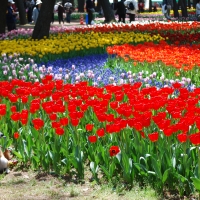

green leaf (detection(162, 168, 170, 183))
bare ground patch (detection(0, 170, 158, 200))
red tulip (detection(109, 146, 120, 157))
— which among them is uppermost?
red tulip (detection(109, 146, 120, 157))

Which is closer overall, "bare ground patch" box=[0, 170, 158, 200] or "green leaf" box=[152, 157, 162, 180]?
"green leaf" box=[152, 157, 162, 180]

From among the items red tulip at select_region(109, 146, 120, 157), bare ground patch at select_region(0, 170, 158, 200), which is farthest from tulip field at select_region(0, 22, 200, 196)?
bare ground patch at select_region(0, 170, 158, 200)

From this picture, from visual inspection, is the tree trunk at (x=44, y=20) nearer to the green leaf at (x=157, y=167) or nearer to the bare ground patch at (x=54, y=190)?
the bare ground patch at (x=54, y=190)

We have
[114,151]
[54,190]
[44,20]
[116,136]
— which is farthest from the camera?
[44,20]

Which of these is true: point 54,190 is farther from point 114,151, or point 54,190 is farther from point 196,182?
point 196,182

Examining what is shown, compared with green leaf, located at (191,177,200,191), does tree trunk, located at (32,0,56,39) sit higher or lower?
higher

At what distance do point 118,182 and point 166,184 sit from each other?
44cm

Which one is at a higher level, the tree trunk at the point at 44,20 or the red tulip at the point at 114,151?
the tree trunk at the point at 44,20

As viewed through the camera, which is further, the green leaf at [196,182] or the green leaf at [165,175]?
the green leaf at [165,175]

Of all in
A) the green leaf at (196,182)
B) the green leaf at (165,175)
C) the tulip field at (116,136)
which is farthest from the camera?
the tulip field at (116,136)

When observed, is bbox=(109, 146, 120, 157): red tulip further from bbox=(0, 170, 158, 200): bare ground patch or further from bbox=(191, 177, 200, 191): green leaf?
bbox=(191, 177, 200, 191): green leaf

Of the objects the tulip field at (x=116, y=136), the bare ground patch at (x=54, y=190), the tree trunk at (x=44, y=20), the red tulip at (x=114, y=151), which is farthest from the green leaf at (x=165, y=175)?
the tree trunk at (x=44, y=20)

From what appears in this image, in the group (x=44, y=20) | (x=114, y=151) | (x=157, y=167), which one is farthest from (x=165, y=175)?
(x=44, y=20)

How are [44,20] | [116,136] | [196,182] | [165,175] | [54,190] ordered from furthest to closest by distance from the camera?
[44,20] → [116,136] → [54,190] → [165,175] → [196,182]
